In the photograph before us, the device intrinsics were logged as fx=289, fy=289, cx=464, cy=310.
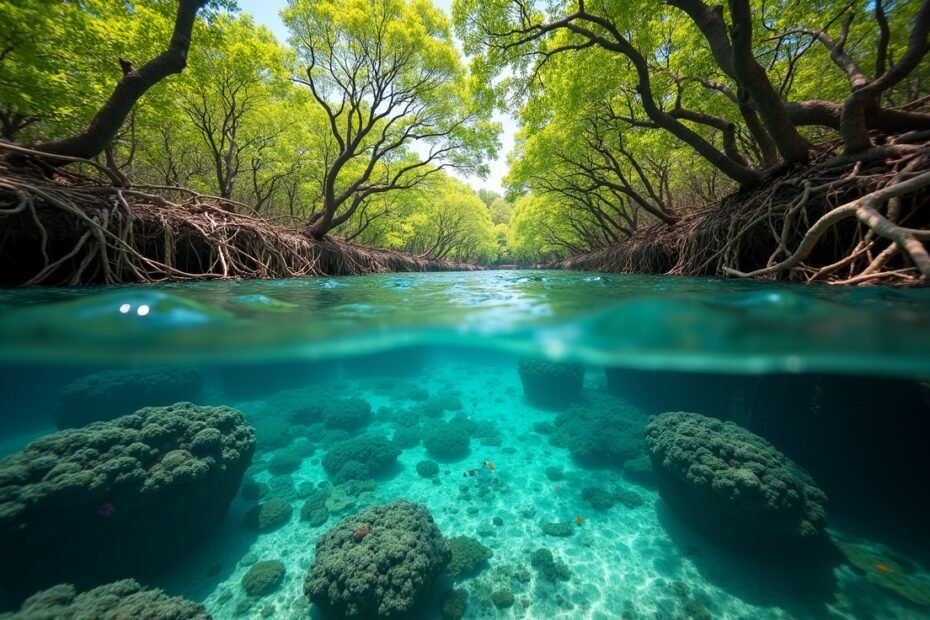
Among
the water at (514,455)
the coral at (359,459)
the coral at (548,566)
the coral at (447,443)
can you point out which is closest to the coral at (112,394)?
the water at (514,455)

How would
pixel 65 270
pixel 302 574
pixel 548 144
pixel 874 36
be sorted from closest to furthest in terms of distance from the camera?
1. pixel 65 270
2. pixel 302 574
3. pixel 874 36
4. pixel 548 144

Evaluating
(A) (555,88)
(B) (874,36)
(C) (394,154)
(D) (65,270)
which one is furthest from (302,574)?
(B) (874,36)

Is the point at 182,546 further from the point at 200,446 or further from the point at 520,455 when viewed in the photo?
the point at 520,455

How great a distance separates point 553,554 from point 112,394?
1324cm

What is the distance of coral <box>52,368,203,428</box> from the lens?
28.5 ft

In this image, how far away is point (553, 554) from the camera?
5531mm

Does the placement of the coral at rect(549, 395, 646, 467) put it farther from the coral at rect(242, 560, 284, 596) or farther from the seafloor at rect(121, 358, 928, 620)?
the coral at rect(242, 560, 284, 596)

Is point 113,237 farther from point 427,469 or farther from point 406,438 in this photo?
point 406,438

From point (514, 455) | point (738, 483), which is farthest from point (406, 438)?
point (738, 483)

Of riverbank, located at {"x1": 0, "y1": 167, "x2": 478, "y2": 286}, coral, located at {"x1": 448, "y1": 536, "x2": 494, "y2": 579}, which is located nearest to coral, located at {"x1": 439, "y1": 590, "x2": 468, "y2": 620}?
coral, located at {"x1": 448, "y1": 536, "x2": 494, "y2": 579}

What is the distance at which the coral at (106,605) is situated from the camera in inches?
124

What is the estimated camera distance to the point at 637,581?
4.92 meters

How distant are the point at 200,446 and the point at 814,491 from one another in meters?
11.3

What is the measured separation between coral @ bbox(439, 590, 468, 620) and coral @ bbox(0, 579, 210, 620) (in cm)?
317
